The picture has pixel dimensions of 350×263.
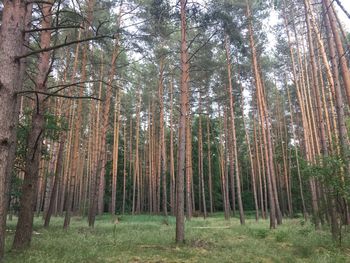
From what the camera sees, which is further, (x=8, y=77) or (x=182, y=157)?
(x=182, y=157)

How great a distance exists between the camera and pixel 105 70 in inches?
784

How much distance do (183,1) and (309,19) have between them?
6083mm

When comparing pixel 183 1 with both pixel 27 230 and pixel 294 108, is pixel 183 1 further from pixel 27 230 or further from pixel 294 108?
pixel 294 108

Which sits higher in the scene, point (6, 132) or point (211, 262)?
point (6, 132)

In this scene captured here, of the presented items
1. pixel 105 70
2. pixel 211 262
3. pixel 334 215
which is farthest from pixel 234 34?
pixel 105 70

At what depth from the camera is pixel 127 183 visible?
3906 cm

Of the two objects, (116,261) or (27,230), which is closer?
(116,261)

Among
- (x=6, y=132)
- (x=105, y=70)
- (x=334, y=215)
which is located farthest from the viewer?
(x=105, y=70)

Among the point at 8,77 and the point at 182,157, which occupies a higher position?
the point at 182,157

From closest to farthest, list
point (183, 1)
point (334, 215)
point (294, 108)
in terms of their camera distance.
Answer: point (334, 215) < point (183, 1) < point (294, 108)

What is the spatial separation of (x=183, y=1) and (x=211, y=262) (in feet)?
27.2

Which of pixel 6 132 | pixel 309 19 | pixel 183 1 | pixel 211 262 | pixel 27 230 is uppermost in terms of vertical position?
pixel 309 19

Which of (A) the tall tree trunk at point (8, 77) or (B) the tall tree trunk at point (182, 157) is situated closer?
(A) the tall tree trunk at point (8, 77)

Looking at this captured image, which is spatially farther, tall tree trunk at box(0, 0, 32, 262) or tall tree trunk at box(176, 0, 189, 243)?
tall tree trunk at box(176, 0, 189, 243)
